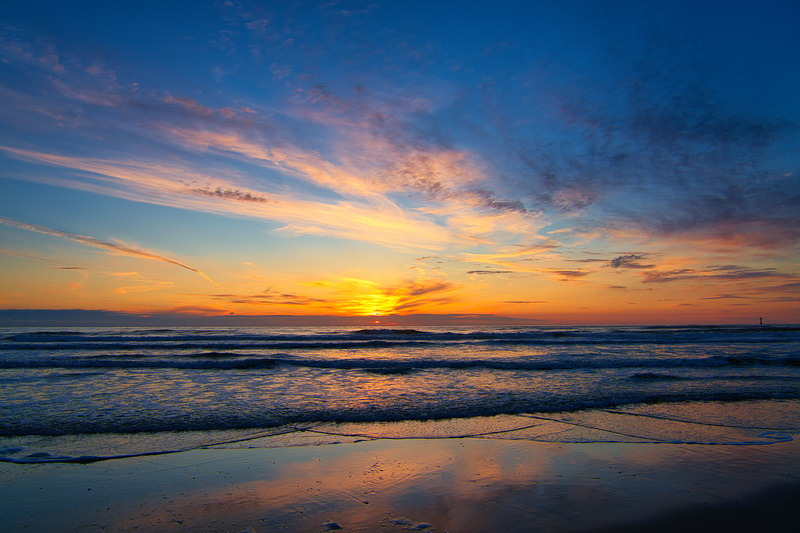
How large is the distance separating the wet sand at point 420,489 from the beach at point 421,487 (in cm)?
2

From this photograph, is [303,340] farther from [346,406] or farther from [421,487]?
[421,487]

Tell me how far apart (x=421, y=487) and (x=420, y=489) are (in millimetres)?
61

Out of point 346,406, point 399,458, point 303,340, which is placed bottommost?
point 303,340

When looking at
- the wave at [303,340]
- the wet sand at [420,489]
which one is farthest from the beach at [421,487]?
the wave at [303,340]

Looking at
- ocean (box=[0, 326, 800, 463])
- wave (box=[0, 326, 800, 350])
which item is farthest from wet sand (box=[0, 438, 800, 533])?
wave (box=[0, 326, 800, 350])

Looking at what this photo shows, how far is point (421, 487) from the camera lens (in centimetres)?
493

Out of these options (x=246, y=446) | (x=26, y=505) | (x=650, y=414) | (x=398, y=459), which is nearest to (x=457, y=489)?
(x=398, y=459)

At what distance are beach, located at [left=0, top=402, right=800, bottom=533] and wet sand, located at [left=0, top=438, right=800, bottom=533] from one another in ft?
0.07

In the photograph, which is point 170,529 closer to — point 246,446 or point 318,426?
point 246,446

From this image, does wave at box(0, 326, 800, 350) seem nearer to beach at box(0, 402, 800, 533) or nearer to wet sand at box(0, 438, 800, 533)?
beach at box(0, 402, 800, 533)

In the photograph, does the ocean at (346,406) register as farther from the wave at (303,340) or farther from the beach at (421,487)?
the wave at (303,340)

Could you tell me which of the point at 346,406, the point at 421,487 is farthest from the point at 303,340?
the point at 421,487

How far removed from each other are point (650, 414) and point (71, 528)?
10384mm

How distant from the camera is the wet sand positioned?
4.09 m
